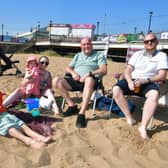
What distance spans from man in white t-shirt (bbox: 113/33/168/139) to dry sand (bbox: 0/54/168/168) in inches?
10.9

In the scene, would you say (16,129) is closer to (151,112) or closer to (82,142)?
(82,142)

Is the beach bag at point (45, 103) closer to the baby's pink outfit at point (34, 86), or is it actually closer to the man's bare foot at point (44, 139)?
the baby's pink outfit at point (34, 86)

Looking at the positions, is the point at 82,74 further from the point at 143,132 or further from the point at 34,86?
the point at 143,132

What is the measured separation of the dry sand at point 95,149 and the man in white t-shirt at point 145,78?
0.28 meters

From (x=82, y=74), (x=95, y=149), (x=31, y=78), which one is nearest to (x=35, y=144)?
(x=95, y=149)

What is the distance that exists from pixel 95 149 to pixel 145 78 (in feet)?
4.75

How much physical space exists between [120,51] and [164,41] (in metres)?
6.47

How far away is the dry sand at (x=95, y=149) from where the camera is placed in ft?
11.2

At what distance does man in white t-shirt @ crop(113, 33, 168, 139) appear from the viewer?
432cm

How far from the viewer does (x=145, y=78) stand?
4.76m

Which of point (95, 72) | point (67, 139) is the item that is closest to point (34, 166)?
point (67, 139)

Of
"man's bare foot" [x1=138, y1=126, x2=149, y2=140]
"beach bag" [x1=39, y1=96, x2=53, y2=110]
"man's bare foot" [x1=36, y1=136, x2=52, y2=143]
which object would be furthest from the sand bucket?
"man's bare foot" [x1=138, y1=126, x2=149, y2=140]

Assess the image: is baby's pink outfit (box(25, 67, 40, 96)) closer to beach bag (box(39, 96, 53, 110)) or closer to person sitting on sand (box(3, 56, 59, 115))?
person sitting on sand (box(3, 56, 59, 115))

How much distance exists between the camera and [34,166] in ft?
10.8
